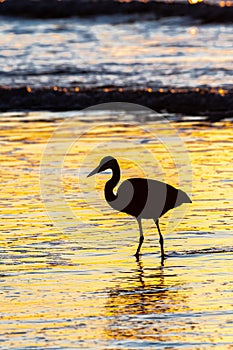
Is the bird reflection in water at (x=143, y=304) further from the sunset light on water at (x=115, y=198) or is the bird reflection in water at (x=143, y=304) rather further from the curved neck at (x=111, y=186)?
the curved neck at (x=111, y=186)

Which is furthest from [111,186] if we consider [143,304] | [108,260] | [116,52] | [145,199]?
[116,52]

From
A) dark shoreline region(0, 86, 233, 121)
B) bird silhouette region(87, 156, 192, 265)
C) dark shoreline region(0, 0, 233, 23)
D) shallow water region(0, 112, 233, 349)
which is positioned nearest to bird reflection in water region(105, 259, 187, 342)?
shallow water region(0, 112, 233, 349)

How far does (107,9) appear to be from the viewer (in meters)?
35.8

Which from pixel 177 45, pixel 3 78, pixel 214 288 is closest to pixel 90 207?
pixel 214 288

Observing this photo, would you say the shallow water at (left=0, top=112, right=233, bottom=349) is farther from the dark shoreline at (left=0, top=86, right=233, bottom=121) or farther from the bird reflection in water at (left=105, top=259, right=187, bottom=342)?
the dark shoreline at (left=0, top=86, right=233, bottom=121)

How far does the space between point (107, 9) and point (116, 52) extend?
9.65 m

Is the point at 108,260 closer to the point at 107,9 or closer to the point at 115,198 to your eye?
the point at 115,198

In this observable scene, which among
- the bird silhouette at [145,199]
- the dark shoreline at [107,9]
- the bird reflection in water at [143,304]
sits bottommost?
the bird reflection in water at [143,304]

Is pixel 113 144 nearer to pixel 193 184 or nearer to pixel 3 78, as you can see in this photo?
pixel 193 184

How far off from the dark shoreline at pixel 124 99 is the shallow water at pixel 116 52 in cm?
70

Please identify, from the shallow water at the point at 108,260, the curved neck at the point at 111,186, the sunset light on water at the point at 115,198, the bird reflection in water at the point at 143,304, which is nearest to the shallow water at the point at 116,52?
the sunset light on water at the point at 115,198

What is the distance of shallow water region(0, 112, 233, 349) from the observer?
21.7 feet

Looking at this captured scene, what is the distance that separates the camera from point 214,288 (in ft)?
24.6

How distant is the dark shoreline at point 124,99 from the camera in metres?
18.8
